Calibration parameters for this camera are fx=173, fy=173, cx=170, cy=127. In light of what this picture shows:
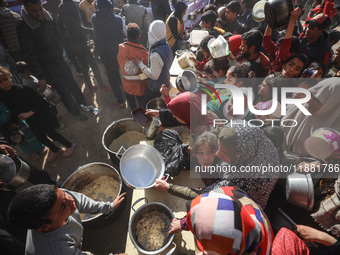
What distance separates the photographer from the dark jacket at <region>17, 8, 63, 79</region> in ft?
10.7

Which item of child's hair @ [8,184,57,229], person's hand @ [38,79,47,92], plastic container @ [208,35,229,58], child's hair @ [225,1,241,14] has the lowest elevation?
child's hair @ [8,184,57,229]

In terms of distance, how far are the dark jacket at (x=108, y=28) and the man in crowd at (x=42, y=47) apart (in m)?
0.86

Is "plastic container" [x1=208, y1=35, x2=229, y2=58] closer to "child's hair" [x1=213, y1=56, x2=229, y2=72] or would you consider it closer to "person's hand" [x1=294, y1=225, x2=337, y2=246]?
"child's hair" [x1=213, y1=56, x2=229, y2=72]

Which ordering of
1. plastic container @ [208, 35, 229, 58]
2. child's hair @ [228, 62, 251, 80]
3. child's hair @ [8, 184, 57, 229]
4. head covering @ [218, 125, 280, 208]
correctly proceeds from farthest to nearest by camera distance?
plastic container @ [208, 35, 229, 58], child's hair @ [228, 62, 251, 80], head covering @ [218, 125, 280, 208], child's hair @ [8, 184, 57, 229]

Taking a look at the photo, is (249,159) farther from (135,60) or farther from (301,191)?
(135,60)

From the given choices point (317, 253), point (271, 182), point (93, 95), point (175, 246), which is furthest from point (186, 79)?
point (93, 95)

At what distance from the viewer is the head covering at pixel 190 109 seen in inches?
100

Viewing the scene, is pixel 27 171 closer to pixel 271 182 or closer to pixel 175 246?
pixel 175 246

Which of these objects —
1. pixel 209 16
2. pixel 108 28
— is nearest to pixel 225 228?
pixel 108 28

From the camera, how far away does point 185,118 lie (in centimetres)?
265

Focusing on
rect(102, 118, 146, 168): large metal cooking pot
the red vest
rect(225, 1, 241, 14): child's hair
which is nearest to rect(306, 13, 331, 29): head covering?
rect(225, 1, 241, 14): child's hair

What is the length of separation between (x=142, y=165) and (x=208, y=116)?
1215mm

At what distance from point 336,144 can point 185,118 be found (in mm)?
1766

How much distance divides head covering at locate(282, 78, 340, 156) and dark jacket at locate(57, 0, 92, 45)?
4.82 metres
